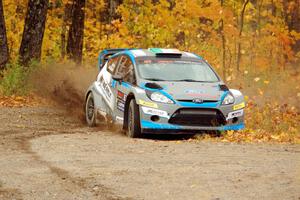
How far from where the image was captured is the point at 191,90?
1479cm

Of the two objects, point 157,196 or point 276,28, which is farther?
point 276,28

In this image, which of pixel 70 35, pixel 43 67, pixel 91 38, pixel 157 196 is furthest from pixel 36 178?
pixel 91 38

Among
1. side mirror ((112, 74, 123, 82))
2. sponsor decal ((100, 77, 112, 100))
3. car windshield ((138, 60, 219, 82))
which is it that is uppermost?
car windshield ((138, 60, 219, 82))

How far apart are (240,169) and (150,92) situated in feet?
14.6

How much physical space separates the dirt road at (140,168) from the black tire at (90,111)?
186 cm

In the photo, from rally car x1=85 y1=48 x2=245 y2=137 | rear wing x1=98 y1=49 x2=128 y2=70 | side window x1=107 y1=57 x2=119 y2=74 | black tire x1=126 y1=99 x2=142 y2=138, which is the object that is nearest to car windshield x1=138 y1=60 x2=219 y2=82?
rally car x1=85 y1=48 x2=245 y2=137

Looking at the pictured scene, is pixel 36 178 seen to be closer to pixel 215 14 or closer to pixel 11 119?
pixel 11 119

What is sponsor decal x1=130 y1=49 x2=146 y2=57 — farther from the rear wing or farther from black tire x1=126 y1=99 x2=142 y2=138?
the rear wing

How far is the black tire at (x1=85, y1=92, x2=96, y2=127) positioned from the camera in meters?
17.2

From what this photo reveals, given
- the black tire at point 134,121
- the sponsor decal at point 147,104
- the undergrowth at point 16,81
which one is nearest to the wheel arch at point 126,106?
the black tire at point 134,121

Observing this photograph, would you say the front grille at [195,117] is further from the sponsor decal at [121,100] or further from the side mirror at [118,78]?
the side mirror at [118,78]

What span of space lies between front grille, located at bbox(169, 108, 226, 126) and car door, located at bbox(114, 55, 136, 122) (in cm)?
111

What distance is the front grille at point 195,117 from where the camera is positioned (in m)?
14.6

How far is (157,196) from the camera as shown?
8.97 metres
